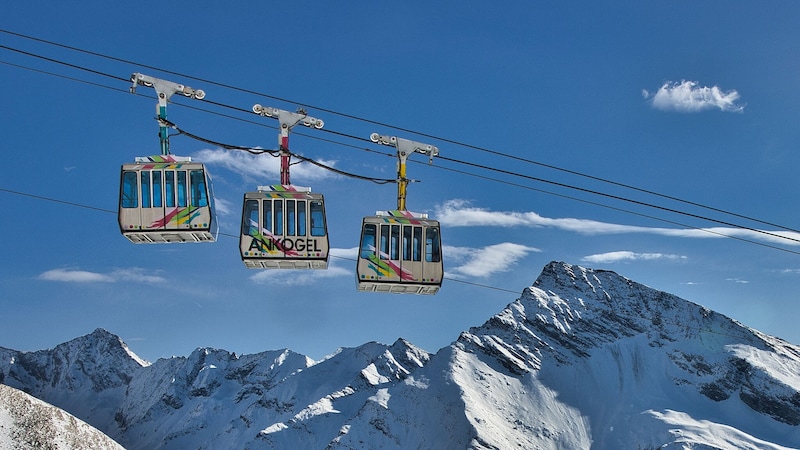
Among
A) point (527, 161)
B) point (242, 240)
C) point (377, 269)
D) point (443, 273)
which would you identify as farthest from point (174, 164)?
point (527, 161)

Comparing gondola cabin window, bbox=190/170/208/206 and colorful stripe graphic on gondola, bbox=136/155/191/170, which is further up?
colorful stripe graphic on gondola, bbox=136/155/191/170

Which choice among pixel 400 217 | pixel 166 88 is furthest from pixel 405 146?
pixel 166 88

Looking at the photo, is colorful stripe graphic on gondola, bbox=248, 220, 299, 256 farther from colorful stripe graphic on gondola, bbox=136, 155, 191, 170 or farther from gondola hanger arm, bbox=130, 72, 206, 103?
gondola hanger arm, bbox=130, 72, 206, 103

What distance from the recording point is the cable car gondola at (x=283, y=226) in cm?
3328

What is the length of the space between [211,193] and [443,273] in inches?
409

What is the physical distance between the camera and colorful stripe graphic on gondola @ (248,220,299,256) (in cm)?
3331

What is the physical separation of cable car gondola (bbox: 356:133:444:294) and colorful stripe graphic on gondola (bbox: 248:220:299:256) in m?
3.39

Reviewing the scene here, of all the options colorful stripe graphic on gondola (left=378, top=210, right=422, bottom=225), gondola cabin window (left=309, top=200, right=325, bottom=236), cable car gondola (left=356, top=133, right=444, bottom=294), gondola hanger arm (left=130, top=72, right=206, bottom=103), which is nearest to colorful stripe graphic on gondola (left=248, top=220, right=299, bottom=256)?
gondola cabin window (left=309, top=200, right=325, bottom=236)

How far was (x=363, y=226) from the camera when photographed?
114 feet

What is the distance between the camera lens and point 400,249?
34.7 metres

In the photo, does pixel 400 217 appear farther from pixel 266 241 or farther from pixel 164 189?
pixel 164 189

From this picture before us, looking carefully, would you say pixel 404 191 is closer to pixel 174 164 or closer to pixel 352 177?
pixel 352 177

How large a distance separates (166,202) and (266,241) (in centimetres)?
438

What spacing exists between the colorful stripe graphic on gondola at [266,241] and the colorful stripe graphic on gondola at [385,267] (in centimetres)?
351
